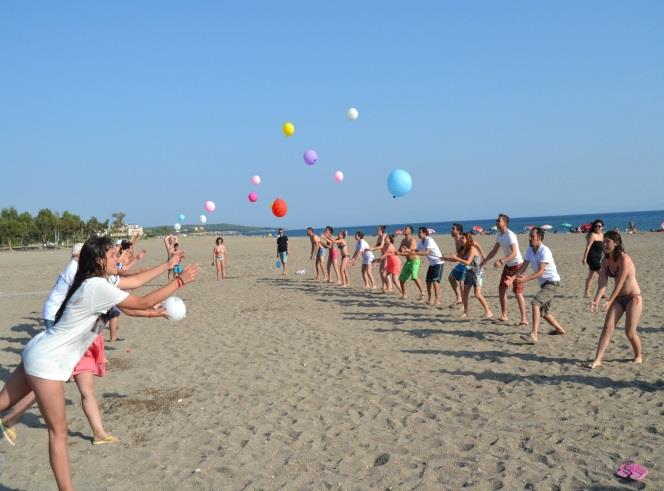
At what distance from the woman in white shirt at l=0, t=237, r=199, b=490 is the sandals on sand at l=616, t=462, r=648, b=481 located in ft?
10.8

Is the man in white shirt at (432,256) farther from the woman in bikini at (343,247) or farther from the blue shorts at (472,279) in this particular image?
the woman in bikini at (343,247)

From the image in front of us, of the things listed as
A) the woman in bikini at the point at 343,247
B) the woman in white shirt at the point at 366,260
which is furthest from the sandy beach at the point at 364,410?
the woman in bikini at the point at 343,247

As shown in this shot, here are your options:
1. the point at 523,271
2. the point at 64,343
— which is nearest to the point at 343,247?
the point at 523,271

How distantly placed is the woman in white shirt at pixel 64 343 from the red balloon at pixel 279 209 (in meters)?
15.2

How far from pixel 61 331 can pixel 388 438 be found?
274 centimetres

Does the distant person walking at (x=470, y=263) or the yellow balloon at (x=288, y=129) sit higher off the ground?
the yellow balloon at (x=288, y=129)

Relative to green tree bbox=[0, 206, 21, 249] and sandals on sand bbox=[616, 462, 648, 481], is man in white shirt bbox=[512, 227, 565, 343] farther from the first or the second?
green tree bbox=[0, 206, 21, 249]

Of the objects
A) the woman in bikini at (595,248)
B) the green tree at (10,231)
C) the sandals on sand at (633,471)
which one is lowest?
the sandals on sand at (633,471)

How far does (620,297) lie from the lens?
20.2ft

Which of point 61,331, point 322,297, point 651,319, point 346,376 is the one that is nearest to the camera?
point 61,331

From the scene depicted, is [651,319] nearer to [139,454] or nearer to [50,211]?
[139,454]

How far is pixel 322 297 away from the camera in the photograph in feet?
44.0

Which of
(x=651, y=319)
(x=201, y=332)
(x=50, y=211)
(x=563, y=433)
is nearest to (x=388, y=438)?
(x=563, y=433)

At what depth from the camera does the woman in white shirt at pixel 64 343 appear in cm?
319
